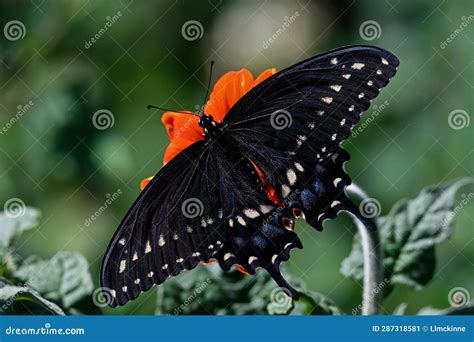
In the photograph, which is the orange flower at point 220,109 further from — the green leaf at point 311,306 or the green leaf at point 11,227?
the green leaf at point 11,227

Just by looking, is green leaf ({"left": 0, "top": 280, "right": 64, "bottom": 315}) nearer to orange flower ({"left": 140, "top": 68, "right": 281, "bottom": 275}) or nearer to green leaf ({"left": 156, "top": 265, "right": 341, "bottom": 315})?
green leaf ({"left": 156, "top": 265, "right": 341, "bottom": 315})

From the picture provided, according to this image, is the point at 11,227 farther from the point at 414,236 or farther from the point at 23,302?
the point at 414,236

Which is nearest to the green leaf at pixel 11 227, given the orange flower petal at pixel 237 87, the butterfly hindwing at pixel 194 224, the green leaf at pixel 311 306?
the butterfly hindwing at pixel 194 224

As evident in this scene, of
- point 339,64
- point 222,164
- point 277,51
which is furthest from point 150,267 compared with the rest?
point 277,51

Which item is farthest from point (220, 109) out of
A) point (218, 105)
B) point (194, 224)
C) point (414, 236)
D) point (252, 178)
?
point (414, 236)

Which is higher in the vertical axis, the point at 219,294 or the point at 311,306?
the point at 311,306

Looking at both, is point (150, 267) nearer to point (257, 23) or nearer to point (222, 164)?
point (222, 164)
